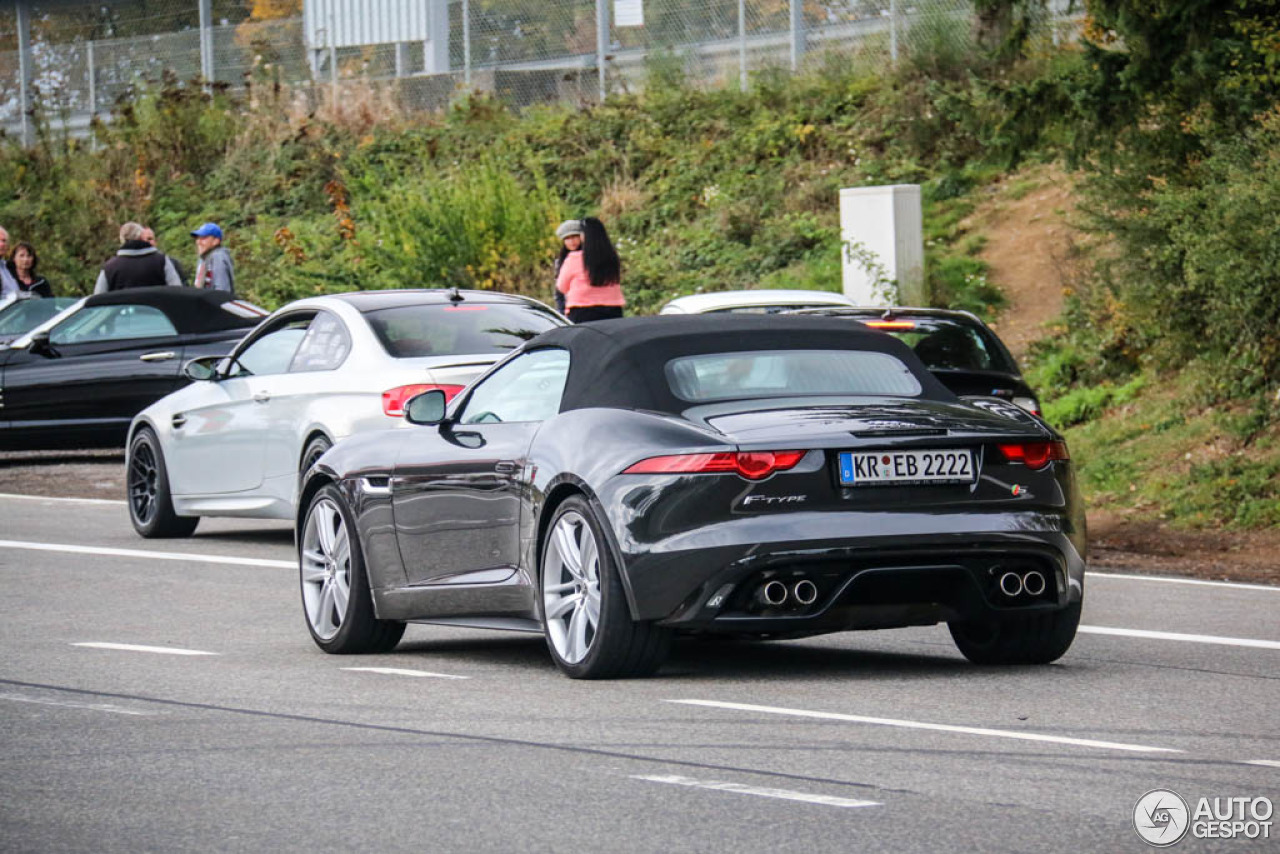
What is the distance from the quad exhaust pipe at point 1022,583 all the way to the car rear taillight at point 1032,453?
39 centimetres

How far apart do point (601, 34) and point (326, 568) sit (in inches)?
1008

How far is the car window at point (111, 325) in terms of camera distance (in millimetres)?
20734

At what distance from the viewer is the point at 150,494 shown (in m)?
16.0

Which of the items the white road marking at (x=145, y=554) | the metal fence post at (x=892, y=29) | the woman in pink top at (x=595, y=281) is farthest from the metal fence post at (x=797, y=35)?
the white road marking at (x=145, y=554)

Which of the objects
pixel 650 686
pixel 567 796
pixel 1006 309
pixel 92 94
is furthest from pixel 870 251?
pixel 92 94

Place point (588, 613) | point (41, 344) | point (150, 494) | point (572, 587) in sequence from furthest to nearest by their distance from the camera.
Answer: point (41, 344) < point (150, 494) < point (572, 587) < point (588, 613)

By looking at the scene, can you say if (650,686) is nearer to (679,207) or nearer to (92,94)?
(679,207)

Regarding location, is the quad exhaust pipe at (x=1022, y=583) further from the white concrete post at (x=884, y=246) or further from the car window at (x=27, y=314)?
the car window at (x=27, y=314)

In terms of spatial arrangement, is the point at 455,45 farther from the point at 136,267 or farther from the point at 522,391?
the point at 522,391

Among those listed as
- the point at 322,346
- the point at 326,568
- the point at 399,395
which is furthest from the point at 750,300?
the point at 326,568

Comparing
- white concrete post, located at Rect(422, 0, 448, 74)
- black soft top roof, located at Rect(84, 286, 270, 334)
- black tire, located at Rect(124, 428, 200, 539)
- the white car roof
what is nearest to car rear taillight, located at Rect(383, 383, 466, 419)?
black tire, located at Rect(124, 428, 200, 539)

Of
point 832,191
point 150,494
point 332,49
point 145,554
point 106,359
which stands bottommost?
point 145,554

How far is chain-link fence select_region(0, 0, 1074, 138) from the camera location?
3216 cm

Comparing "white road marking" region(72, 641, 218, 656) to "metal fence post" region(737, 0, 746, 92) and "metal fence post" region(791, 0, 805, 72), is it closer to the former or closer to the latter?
"metal fence post" region(791, 0, 805, 72)
